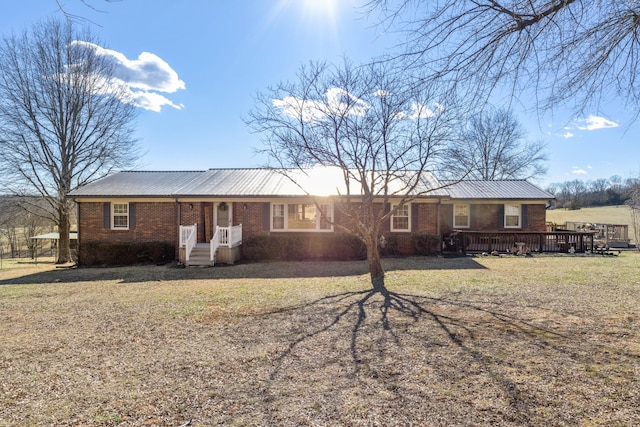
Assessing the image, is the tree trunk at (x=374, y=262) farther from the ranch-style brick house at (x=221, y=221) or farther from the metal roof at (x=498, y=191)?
the metal roof at (x=498, y=191)

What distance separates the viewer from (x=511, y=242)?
16750 mm

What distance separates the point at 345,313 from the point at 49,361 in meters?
4.39

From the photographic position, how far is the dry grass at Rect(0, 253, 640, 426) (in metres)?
3.13

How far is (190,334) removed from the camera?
5422 mm

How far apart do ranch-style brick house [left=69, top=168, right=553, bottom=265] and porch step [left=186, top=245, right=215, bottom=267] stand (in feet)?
0.13

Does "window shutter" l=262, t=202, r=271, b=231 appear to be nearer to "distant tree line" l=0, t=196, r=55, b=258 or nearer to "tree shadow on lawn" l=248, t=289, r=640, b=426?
"tree shadow on lawn" l=248, t=289, r=640, b=426

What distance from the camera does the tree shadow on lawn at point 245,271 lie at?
11352 millimetres

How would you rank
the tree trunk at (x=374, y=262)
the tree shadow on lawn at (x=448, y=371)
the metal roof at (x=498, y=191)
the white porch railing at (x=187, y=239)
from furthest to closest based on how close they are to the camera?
the metal roof at (x=498, y=191) → the white porch railing at (x=187, y=239) → the tree trunk at (x=374, y=262) → the tree shadow on lawn at (x=448, y=371)

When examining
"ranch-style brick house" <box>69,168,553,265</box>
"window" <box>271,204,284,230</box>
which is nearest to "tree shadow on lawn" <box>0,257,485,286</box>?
"ranch-style brick house" <box>69,168,553,265</box>

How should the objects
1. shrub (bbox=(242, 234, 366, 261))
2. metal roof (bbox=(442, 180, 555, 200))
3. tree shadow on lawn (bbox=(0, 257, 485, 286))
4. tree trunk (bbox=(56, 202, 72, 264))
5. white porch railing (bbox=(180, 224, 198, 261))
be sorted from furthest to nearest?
tree trunk (bbox=(56, 202, 72, 264)) < metal roof (bbox=(442, 180, 555, 200)) < shrub (bbox=(242, 234, 366, 261)) < white porch railing (bbox=(180, 224, 198, 261)) < tree shadow on lawn (bbox=(0, 257, 485, 286))

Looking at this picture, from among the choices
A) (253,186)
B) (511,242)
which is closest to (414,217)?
(511,242)

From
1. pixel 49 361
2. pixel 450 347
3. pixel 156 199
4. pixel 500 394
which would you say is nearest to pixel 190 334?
pixel 49 361

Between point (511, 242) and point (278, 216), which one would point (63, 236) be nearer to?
point (278, 216)

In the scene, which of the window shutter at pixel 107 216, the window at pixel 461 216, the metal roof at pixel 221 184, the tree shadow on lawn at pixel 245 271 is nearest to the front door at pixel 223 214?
the metal roof at pixel 221 184
